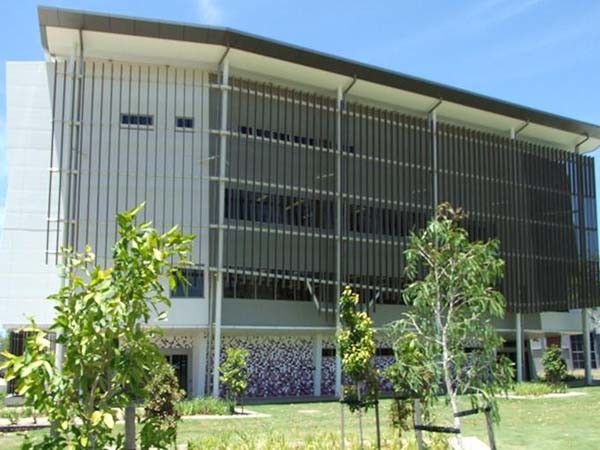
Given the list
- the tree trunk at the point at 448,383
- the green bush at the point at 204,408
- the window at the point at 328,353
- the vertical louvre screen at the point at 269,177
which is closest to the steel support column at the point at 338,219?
the vertical louvre screen at the point at 269,177

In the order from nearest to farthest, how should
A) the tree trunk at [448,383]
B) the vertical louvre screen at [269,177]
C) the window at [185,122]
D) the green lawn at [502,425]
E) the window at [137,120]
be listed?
1. the tree trunk at [448,383]
2. the green lawn at [502,425]
3. the vertical louvre screen at [269,177]
4. the window at [137,120]
5. the window at [185,122]

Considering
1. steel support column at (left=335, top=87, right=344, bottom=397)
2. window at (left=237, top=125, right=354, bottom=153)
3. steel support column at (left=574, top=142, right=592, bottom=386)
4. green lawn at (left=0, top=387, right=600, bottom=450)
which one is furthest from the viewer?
steel support column at (left=574, top=142, right=592, bottom=386)

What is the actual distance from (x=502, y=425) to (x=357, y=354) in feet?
29.0

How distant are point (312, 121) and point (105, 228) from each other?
10898mm

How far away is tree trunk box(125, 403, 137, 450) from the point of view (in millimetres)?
5859

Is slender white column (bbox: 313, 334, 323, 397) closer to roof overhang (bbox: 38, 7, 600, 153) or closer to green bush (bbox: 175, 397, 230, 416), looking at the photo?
green bush (bbox: 175, 397, 230, 416)

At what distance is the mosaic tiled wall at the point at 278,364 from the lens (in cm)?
3281

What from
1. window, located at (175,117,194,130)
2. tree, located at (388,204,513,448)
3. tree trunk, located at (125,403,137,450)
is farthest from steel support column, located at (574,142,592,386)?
tree trunk, located at (125,403,137,450)

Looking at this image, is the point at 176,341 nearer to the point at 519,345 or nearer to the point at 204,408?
the point at 204,408

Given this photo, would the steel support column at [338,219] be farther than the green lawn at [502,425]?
Yes

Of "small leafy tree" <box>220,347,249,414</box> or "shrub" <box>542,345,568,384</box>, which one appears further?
"shrub" <box>542,345,568,384</box>

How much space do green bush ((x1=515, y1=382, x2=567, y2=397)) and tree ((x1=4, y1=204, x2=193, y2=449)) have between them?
92.1 ft

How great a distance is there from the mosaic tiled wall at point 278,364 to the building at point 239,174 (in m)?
0.07

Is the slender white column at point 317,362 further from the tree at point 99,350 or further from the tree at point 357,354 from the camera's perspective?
the tree at point 99,350
